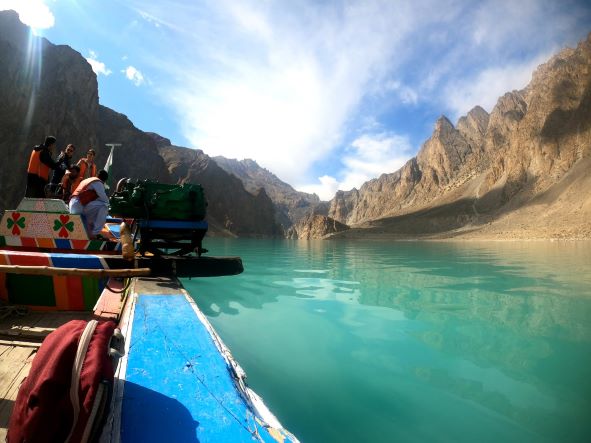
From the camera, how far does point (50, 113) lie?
68500 mm

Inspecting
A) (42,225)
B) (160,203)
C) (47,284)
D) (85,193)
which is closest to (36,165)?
(85,193)

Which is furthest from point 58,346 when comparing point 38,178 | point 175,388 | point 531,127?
point 531,127

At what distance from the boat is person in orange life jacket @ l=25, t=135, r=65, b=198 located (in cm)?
238

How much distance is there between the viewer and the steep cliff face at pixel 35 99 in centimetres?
5581

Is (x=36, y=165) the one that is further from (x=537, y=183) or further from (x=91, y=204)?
(x=537, y=183)

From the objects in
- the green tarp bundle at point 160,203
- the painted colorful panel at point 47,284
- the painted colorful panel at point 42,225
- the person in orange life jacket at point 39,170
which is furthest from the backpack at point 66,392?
the person in orange life jacket at point 39,170

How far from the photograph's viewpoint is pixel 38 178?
7.67 metres

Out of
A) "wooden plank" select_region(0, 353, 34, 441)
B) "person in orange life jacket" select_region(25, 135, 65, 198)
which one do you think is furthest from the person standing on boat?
"wooden plank" select_region(0, 353, 34, 441)

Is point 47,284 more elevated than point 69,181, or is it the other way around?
point 69,181

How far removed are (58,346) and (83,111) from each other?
9612 centimetres

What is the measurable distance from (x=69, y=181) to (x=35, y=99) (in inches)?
2934

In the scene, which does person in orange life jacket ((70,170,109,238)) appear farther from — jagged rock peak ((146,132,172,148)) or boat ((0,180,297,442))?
jagged rock peak ((146,132,172,148))

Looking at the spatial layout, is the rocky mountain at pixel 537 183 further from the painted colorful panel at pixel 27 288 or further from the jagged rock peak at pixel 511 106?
the painted colorful panel at pixel 27 288

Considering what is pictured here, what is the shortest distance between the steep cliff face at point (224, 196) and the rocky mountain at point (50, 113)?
11.9 meters
